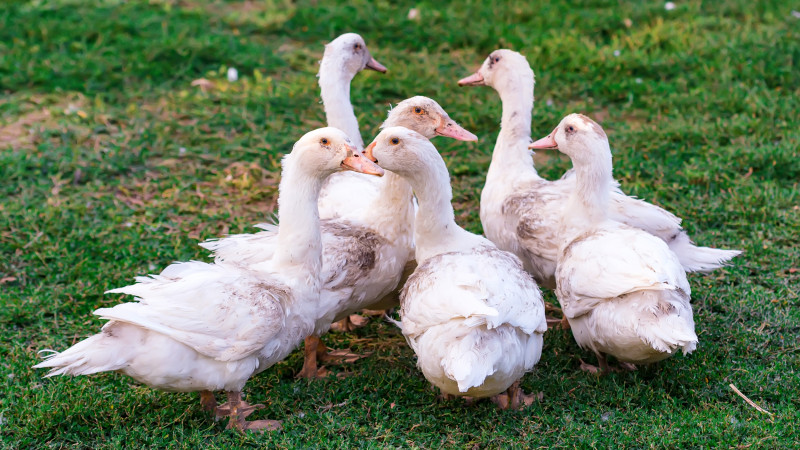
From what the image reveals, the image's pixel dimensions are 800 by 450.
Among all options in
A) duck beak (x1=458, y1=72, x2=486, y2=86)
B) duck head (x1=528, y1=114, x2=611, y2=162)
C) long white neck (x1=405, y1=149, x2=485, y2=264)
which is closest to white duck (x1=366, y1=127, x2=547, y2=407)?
long white neck (x1=405, y1=149, x2=485, y2=264)

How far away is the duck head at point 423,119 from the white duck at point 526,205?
25.5 inches

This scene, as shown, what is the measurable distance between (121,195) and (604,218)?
387cm

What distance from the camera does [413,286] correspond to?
462 cm

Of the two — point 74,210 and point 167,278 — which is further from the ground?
point 167,278

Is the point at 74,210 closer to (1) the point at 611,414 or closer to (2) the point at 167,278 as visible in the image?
(2) the point at 167,278

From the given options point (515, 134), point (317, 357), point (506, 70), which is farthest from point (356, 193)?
point (506, 70)

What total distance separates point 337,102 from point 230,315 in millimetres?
2221

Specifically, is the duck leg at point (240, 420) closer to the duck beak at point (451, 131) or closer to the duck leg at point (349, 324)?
the duck leg at point (349, 324)

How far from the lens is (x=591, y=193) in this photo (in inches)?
201

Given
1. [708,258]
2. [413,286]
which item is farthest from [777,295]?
[413,286]

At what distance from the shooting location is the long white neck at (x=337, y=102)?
606 centimetres

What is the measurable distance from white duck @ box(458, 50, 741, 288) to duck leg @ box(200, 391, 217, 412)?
2.10 metres

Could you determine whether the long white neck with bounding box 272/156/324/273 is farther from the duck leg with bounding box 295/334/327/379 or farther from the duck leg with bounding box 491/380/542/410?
the duck leg with bounding box 491/380/542/410

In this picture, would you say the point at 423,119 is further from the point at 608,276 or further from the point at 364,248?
the point at 608,276
